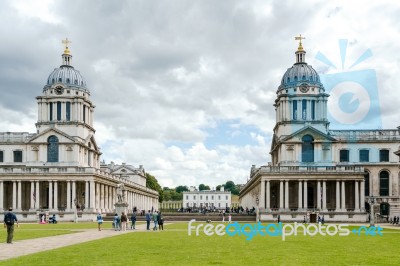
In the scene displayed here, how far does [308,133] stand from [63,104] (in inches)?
1767

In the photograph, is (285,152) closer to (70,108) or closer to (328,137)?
(328,137)

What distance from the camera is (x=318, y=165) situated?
10600 cm

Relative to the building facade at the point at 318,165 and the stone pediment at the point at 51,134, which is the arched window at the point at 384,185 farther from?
the stone pediment at the point at 51,134

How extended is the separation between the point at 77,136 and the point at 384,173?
56.9 meters

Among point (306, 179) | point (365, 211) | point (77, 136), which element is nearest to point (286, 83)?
point (306, 179)

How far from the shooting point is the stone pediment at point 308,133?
10619 centimetres

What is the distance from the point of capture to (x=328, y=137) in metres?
106

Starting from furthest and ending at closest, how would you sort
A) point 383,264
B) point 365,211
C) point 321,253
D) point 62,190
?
point 62,190 < point 365,211 < point 321,253 < point 383,264

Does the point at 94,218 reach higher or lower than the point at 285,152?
lower

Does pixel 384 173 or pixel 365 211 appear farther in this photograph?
pixel 384 173

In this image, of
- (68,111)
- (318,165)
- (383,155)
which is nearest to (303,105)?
(318,165)

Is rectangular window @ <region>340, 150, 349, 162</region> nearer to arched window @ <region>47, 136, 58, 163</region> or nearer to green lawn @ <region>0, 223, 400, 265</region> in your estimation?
arched window @ <region>47, 136, 58, 163</region>

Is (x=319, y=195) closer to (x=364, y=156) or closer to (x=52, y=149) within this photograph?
(x=364, y=156)

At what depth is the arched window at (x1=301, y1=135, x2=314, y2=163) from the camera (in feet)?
350
